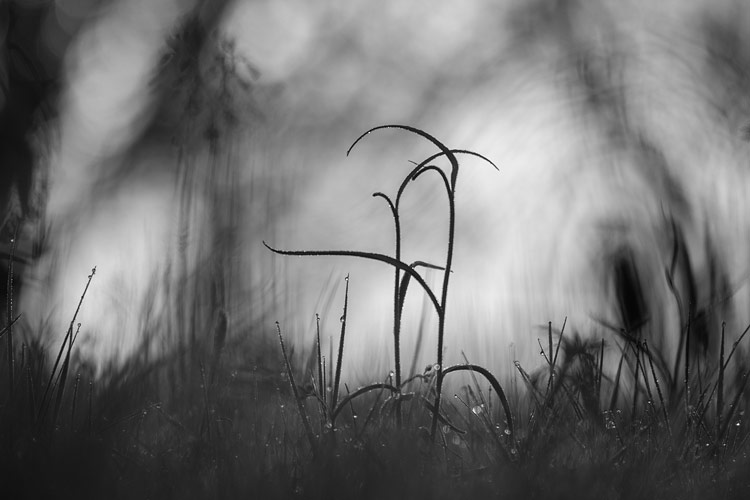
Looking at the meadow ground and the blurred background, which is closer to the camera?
the meadow ground

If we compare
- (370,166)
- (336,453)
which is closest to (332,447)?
(336,453)

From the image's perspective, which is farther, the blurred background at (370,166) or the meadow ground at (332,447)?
the blurred background at (370,166)

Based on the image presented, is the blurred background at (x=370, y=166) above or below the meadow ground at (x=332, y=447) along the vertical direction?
above

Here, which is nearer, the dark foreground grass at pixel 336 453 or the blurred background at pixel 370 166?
the dark foreground grass at pixel 336 453

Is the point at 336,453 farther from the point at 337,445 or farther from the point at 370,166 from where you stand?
the point at 370,166

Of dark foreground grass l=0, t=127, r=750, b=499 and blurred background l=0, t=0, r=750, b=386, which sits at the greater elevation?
blurred background l=0, t=0, r=750, b=386

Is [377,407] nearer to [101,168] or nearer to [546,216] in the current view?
[546,216]

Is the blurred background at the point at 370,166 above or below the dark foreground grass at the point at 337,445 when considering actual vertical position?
above

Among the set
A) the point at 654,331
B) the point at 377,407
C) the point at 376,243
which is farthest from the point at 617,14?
the point at 377,407

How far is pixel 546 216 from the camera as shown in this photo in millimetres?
2914

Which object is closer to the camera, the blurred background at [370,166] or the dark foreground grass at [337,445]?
the dark foreground grass at [337,445]

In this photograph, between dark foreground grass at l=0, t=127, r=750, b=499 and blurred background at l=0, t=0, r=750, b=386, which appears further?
blurred background at l=0, t=0, r=750, b=386

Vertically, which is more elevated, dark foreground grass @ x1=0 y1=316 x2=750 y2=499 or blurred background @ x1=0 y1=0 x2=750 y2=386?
blurred background @ x1=0 y1=0 x2=750 y2=386

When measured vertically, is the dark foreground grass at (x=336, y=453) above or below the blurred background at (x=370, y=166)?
below
